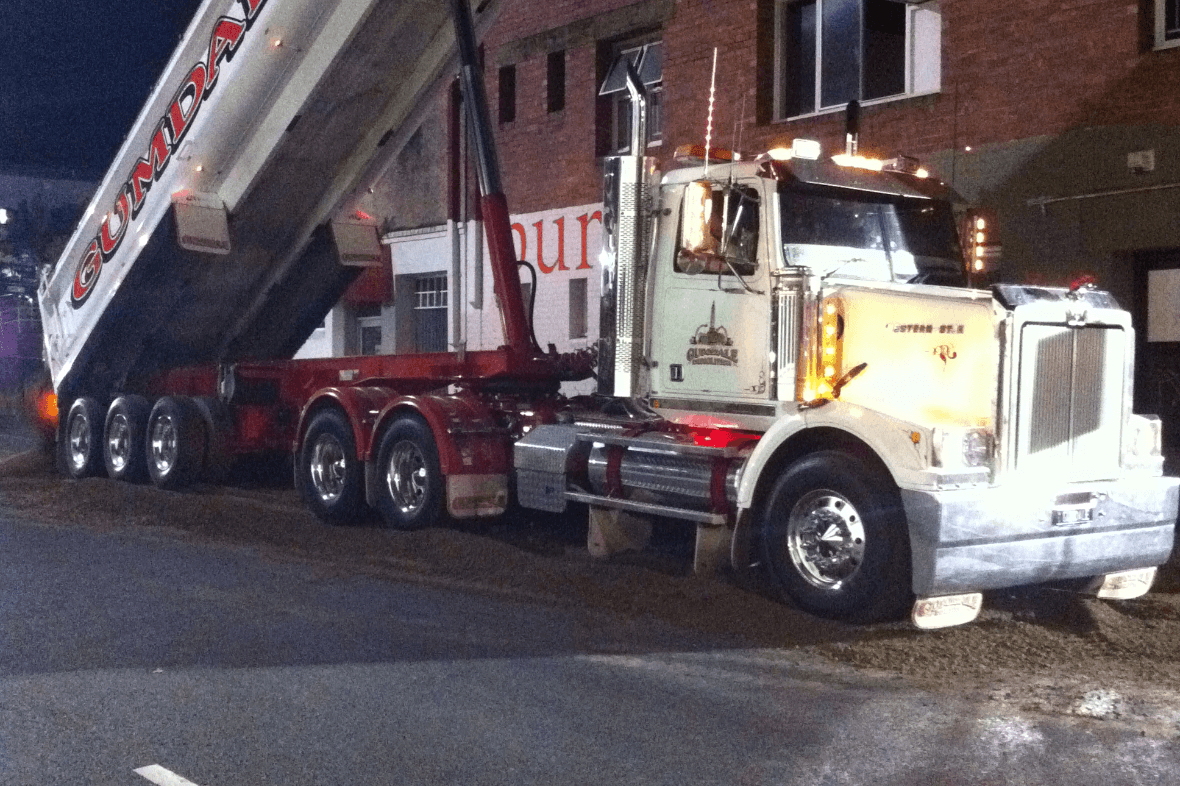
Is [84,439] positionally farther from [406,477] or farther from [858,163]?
[858,163]

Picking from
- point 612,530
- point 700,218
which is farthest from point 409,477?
point 700,218

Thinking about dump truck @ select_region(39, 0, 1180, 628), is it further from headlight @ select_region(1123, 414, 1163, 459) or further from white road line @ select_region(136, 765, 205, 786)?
white road line @ select_region(136, 765, 205, 786)

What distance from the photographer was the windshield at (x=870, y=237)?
8391mm

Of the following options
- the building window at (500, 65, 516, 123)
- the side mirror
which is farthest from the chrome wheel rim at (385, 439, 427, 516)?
the building window at (500, 65, 516, 123)

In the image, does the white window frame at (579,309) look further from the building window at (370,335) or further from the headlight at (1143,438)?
the headlight at (1143,438)

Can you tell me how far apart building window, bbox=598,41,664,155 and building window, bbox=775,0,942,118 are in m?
2.03

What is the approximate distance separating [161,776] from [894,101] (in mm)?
11786

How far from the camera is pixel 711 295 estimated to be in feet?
28.8

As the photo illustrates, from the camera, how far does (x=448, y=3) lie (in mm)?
11820

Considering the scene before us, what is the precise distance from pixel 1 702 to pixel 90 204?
9.19 metres

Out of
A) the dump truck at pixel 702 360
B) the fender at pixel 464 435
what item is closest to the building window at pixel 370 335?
the dump truck at pixel 702 360

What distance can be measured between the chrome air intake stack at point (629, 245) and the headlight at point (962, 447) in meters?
2.48

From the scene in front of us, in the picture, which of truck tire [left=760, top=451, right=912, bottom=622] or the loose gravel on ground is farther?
truck tire [left=760, top=451, right=912, bottom=622]

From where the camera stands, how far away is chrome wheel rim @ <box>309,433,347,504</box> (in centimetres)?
1218
